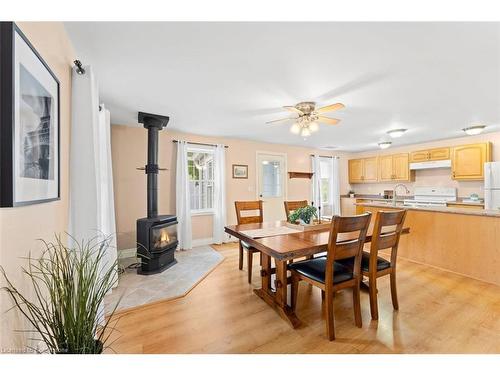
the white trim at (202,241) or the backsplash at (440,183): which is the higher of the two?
the backsplash at (440,183)

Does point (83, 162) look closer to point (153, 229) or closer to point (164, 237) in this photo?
point (153, 229)

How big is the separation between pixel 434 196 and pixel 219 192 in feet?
16.0

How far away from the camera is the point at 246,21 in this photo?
1.30 m

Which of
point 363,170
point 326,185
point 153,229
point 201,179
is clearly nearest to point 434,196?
point 363,170

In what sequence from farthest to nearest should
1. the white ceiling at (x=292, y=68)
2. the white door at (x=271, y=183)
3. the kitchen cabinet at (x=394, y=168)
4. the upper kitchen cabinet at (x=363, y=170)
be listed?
1. the upper kitchen cabinet at (x=363, y=170)
2. the kitchen cabinet at (x=394, y=168)
3. the white door at (x=271, y=183)
4. the white ceiling at (x=292, y=68)

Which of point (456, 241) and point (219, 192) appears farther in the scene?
point (219, 192)

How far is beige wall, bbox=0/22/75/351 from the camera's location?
32.0 inches

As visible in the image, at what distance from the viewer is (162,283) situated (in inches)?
101

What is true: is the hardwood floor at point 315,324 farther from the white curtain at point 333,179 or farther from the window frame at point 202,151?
the white curtain at point 333,179

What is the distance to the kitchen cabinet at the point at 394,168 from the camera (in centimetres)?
521

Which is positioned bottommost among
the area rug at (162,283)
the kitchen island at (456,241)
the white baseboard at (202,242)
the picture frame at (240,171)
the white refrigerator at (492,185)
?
the area rug at (162,283)

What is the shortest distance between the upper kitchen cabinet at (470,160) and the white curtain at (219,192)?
4.80 metres

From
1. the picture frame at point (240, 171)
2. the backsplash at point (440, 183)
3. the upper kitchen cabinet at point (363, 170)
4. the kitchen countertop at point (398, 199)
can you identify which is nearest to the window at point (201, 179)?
the picture frame at point (240, 171)

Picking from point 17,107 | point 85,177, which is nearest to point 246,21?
point 17,107
